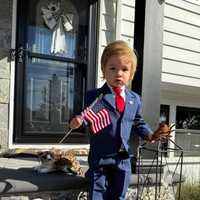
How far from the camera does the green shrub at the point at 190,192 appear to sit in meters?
5.09

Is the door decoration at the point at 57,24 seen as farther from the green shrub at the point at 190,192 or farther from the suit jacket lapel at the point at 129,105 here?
the suit jacket lapel at the point at 129,105

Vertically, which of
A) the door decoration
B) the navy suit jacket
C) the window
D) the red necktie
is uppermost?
the door decoration

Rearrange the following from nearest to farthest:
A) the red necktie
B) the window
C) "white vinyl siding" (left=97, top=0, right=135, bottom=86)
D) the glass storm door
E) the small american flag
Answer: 1. the small american flag
2. the red necktie
3. the glass storm door
4. "white vinyl siding" (left=97, top=0, right=135, bottom=86)
5. the window

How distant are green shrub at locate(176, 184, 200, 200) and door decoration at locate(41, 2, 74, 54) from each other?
6.69ft

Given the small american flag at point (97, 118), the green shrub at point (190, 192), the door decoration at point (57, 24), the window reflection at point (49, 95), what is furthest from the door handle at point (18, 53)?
the small american flag at point (97, 118)

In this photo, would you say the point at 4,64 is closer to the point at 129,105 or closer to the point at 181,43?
the point at 129,105

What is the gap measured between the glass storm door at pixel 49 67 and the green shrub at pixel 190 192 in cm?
129

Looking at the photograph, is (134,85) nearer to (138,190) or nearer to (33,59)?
(138,190)

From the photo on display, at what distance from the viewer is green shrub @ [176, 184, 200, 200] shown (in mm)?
Answer: 5086

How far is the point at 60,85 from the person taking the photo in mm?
5410

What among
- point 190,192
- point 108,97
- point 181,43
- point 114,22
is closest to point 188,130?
point 181,43

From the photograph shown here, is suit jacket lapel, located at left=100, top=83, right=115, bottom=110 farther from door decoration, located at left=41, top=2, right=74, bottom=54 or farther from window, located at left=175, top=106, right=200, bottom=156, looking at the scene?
window, located at left=175, top=106, right=200, bottom=156

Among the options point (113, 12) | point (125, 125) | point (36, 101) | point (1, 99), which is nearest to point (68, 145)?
point (36, 101)

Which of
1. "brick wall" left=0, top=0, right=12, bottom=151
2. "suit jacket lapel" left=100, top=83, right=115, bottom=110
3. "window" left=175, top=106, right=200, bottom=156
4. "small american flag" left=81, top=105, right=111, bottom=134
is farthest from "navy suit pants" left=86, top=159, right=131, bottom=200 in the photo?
"window" left=175, top=106, right=200, bottom=156
